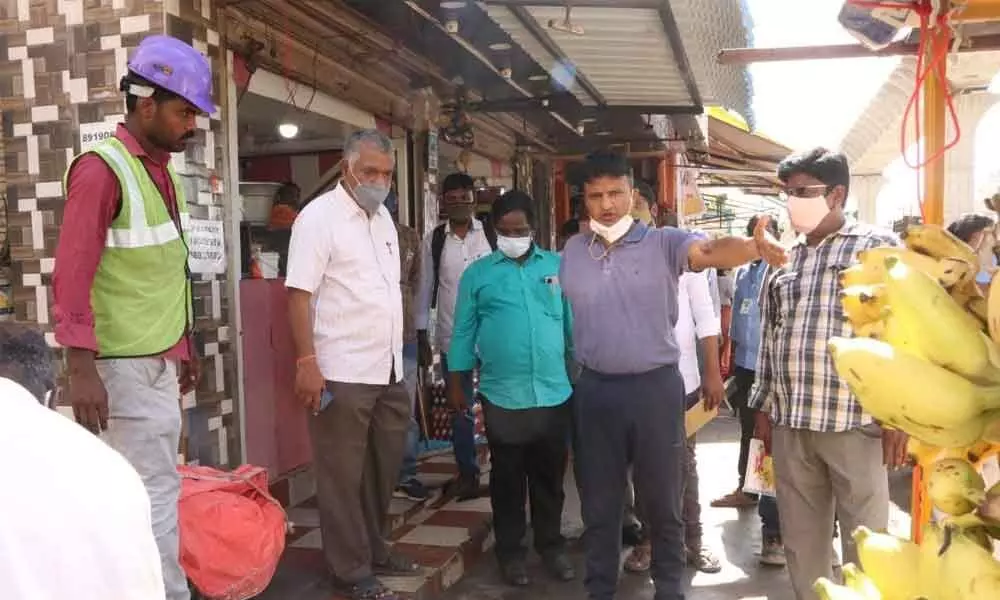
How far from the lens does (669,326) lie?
3734 millimetres

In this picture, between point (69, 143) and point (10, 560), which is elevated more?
point (69, 143)

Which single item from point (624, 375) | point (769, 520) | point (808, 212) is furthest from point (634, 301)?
point (769, 520)

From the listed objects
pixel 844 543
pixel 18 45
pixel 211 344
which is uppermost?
pixel 18 45

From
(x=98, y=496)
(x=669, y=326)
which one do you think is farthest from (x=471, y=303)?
(x=98, y=496)

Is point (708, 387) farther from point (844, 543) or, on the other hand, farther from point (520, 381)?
point (844, 543)

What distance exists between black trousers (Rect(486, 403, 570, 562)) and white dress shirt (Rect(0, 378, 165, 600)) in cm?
324

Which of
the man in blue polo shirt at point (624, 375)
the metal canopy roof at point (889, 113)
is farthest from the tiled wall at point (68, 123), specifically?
the metal canopy roof at point (889, 113)

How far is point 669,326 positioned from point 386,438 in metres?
1.47

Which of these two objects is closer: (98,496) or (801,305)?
(98,496)

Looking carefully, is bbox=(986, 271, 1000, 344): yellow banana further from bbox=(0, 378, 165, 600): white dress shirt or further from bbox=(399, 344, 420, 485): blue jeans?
bbox=(399, 344, 420, 485): blue jeans

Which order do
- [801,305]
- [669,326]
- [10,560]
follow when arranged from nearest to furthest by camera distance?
[10,560] < [801,305] < [669,326]

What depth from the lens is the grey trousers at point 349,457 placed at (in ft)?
12.8

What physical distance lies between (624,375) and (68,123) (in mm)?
3087

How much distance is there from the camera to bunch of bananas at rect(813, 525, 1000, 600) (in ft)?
4.34
